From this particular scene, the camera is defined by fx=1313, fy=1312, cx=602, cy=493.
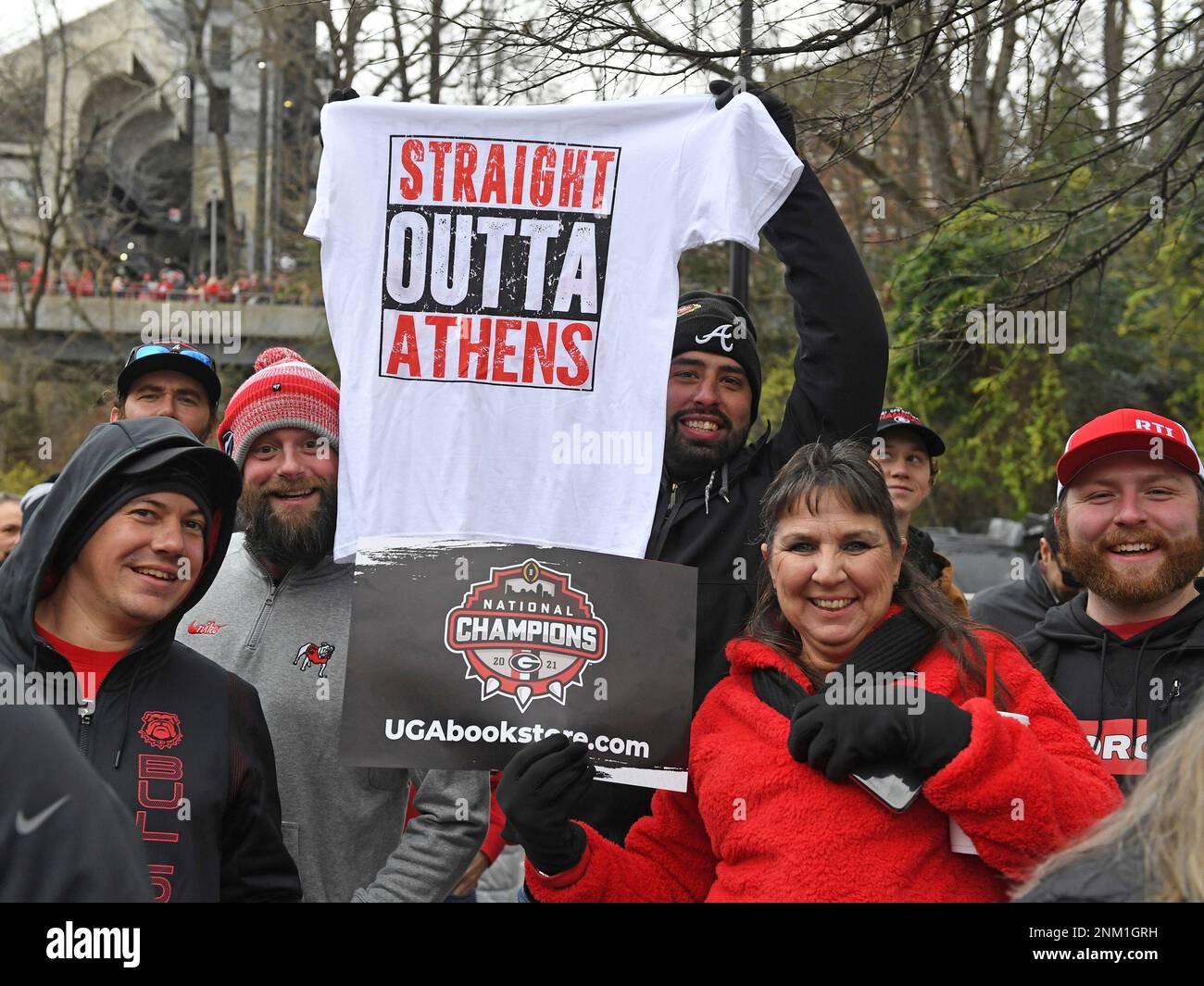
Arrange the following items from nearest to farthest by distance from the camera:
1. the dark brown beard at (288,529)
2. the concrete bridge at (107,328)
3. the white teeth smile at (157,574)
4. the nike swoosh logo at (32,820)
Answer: the nike swoosh logo at (32,820) < the white teeth smile at (157,574) < the dark brown beard at (288,529) < the concrete bridge at (107,328)

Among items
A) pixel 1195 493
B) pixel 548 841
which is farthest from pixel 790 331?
pixel 548 841

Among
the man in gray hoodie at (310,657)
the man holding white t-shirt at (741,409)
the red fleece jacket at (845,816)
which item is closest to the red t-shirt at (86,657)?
the man in gray hoodie at (310,657)

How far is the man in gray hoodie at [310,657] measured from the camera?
11.2 ft

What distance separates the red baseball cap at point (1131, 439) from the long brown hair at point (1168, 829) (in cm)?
205

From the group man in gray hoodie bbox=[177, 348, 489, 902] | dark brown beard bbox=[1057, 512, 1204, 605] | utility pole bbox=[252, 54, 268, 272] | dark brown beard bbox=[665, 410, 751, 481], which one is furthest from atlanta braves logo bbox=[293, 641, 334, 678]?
utility pole bbox=[252, 54, 268, 272]

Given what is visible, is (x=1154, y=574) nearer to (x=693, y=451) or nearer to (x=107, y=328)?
(x=693, y=451)

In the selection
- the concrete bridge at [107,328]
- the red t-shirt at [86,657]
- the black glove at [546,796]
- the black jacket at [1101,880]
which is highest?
the concrete bridge at [107,328]

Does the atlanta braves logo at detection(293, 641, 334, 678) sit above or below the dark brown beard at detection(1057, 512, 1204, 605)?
below

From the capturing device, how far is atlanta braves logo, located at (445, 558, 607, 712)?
3002 mm

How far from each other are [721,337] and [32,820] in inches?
97.3

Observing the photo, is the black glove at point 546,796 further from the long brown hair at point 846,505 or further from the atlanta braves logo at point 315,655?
the atlanta braves logo at point 315,655

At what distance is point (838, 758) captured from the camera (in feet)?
8.21

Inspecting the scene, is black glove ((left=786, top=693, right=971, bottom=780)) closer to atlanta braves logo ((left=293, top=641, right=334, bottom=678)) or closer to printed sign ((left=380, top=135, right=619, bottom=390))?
printed sign ((left=380, top=135, right=619, bottom=390))

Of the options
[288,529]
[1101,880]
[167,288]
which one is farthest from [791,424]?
[167,288]
